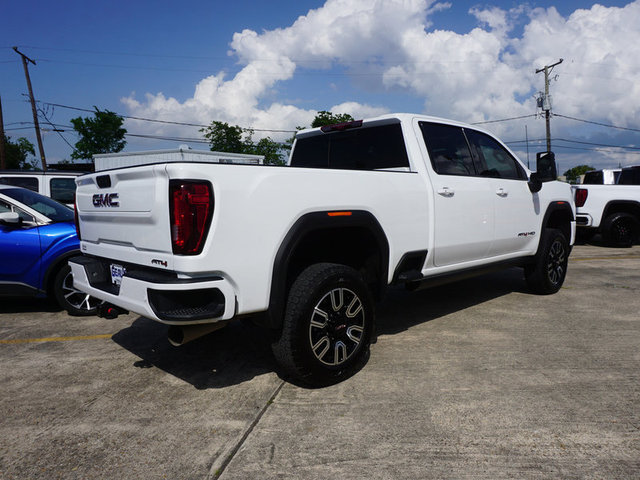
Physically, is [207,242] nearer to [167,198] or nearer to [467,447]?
[167,198]

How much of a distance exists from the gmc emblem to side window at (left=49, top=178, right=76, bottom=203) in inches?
222

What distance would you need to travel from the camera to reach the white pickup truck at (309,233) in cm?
258

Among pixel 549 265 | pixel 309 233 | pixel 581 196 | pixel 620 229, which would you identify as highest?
pixel 309 233

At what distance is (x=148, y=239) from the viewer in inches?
109

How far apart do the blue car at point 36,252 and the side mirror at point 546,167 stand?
5.06 m

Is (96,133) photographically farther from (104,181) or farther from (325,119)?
(104,181)

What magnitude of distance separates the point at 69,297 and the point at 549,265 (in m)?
5.72

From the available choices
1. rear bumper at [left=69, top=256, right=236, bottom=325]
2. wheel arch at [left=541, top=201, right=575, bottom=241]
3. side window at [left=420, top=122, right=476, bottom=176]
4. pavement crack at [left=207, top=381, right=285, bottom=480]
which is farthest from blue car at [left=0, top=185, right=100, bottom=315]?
wheel arch at [left=541, top=201, right=575, bottom=241]

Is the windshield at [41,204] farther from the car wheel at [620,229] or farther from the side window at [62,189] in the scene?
the car wheel at [620,229]

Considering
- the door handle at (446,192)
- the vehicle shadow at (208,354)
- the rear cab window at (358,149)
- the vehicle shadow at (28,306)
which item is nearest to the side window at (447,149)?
the door handle at (446,192)

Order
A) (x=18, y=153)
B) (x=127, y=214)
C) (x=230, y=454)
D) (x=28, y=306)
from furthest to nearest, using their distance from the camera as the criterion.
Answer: (x=18, y=153), (x=28, y=306), (x=127, y=214), (x=230, y=454)

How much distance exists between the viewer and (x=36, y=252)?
498 centimetres

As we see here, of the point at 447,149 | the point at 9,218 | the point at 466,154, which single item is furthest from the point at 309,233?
the point at 9,218

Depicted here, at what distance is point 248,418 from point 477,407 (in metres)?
1.43
